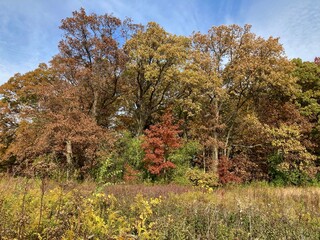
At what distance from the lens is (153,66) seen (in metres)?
17.7

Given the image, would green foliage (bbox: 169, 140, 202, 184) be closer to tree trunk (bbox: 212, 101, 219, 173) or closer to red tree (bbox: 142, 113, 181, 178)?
red tree (bbox: 142, 113, 181, 178)

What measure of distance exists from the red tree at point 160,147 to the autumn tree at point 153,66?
332 centimetres

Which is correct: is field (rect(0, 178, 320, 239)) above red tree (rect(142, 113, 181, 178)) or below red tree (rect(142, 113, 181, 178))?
below

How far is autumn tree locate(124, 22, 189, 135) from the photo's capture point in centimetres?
1753

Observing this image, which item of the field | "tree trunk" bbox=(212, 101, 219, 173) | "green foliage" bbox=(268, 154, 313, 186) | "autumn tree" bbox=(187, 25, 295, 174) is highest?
"autumn tree" bbox=(187, 25, 295, 174)

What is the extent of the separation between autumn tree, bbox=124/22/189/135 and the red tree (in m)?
3.32

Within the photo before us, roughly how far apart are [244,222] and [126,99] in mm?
16432

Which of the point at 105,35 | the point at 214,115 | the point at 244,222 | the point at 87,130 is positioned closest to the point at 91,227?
the point at 244,222

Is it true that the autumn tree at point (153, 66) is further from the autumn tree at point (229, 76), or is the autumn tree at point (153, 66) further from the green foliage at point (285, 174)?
the green foliage at point (285, 174)

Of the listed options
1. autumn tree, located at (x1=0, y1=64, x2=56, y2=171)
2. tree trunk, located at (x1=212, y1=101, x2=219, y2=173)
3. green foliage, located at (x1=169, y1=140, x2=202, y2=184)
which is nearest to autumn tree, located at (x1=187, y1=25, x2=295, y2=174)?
tree trunk, located at (x1=212, y1=101, x2=219, y2=173)

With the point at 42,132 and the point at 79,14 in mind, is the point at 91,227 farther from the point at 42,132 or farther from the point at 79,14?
the point at 79,14

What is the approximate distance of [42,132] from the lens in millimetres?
15953

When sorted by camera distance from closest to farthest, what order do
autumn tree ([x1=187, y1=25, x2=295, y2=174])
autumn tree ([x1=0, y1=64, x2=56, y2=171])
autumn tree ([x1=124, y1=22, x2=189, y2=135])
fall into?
autumn tree ([x1=187, y1=25, x2=295, y2=174])
autumn tree ([x1=124, y1=22, x2=189, y2=135])
autumn tree ([x1=0, y1=64, x2=56, y2=171])

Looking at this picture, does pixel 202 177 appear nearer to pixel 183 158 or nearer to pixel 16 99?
pixel 183 158
